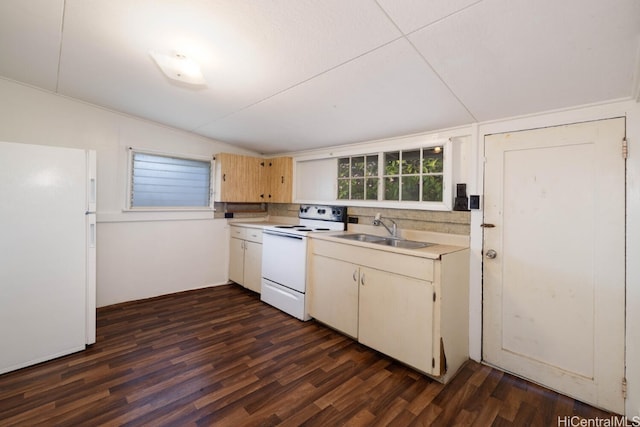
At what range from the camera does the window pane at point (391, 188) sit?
2.98 metres

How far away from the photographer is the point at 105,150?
128 inches

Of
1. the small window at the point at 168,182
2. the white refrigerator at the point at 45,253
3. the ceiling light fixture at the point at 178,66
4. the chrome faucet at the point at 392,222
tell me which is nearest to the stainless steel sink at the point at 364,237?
the chrome faucet at the point at 392,222

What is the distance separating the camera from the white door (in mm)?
1805

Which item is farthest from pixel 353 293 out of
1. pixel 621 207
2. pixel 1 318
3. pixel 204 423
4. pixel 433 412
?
pixel 1 318

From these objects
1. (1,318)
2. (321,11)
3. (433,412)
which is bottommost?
(433,412)

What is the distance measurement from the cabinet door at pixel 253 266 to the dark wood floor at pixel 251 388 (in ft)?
3.36

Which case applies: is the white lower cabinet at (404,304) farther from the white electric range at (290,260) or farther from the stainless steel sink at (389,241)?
the white electric range at (290,260)

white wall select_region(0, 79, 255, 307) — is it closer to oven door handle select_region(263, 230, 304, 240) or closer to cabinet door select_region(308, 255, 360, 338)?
oven door handle select_region(263, 230, 304, 240)

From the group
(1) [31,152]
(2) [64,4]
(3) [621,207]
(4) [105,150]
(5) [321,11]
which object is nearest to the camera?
(5) [321,11]

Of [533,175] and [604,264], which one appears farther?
[533,175]

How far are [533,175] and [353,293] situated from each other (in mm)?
1684

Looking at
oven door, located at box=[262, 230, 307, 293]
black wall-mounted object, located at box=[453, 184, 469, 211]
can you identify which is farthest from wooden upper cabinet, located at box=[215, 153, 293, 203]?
black wall-mounted object, located at box=[453, 184, 469, 211]

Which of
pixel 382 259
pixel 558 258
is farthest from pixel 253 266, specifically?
pixel 558 258

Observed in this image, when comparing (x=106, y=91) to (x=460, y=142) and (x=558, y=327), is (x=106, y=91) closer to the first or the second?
(x=460, y=142)
